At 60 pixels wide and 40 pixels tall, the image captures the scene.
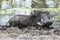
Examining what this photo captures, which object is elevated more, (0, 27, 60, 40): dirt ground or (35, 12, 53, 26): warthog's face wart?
(35, 12, 53, 26): warthog's face wart

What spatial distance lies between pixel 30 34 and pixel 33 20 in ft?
3.23

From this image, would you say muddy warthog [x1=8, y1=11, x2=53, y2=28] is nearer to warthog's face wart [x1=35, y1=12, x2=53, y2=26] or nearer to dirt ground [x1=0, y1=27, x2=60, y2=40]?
warthog's face wart [x1=35, y1=12, x2=53, y2=26]

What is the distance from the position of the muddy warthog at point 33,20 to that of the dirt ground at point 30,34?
9.6 inches

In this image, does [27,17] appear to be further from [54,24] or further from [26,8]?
[54,24]

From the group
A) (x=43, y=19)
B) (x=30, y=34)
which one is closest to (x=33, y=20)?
(x=43, y=19)

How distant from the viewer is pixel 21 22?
5410 millimetres

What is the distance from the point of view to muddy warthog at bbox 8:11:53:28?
5.15 m

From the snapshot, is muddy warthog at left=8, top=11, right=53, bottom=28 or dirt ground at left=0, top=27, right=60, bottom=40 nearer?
Result: dirt ground at left=0, top=27, right=60, bottom=40

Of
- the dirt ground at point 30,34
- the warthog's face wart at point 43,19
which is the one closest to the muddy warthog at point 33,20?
the warthog's face wart at point 43,19

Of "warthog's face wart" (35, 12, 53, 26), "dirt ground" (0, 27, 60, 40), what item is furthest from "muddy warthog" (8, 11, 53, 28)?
"dirt ground" (0, 27, 60, 40)

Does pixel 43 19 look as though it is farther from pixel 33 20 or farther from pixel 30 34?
pixel 30 34

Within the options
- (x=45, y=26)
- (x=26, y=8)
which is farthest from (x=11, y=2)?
(x=45, y=26)

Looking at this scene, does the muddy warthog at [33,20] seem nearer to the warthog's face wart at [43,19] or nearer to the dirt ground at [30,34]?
the warthog's face wart at [43,19]

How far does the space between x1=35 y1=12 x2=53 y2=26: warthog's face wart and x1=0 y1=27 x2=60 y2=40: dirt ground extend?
240 millimetres
